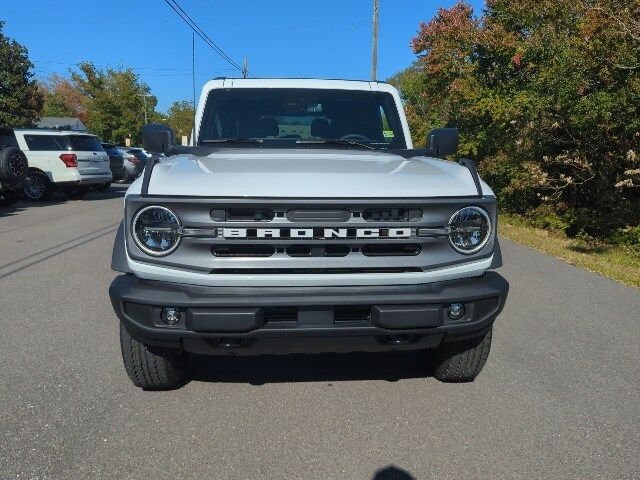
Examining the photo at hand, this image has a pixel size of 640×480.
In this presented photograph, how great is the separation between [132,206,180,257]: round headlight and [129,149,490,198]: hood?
11 cm

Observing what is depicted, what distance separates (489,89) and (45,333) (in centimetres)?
1186

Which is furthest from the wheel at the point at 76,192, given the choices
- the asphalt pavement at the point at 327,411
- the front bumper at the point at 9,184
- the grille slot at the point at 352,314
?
the grille slot at the point at 352,314

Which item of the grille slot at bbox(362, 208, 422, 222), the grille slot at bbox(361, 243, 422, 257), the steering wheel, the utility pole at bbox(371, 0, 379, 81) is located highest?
the utility pole at bbox(371, 0, 379, 81)

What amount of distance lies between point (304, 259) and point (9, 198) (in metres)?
14.7

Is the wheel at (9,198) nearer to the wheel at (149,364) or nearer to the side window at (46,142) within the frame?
the side window at (46,142)

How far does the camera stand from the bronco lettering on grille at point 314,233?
9.48 ft

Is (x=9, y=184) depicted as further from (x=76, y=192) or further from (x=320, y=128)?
(x=320, y=128)

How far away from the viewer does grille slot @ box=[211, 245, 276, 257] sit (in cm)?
292

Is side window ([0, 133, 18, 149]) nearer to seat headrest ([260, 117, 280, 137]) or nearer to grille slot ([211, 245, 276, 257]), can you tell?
seat headrest ([260, 117, 280, 137])

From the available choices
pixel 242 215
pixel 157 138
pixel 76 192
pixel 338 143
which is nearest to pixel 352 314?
pixel 242 215

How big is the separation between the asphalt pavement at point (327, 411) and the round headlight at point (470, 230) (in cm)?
101

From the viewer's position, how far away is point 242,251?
293 centimetres

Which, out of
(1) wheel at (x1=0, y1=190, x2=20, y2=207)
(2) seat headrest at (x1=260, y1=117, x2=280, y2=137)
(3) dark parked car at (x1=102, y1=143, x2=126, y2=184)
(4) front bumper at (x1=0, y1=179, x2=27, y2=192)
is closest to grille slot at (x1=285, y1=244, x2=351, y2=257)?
(2) seat headrest at (x1=260, y1=117, x2=280, y2=137)

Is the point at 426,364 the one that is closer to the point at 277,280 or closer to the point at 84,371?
the point at 277,280
